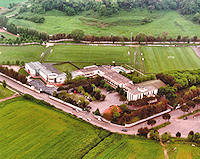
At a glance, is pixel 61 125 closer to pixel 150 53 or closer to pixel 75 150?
pixel 75 150

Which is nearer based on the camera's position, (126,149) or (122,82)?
(126,149)

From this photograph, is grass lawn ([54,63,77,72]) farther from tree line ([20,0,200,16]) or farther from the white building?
tree line ([20,0,200,16])

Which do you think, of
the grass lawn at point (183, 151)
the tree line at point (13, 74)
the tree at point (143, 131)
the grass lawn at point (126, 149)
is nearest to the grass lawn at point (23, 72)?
the tree line at point (13, 74)

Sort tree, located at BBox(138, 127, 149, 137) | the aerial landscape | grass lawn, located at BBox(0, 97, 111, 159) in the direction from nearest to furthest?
grass lawn, located at BBox(0, 97, 111, 159) → the aerial landscape → tree, located at BBox(138, 127, 149, 137)

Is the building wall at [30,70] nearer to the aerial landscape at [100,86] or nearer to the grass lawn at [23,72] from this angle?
the aerial landscape at [100,86]

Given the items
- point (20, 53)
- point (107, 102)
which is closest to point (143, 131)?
point (107, 102)

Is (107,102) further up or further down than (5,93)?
further down

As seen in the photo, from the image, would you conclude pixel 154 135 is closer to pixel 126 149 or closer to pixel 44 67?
pixel 126 149

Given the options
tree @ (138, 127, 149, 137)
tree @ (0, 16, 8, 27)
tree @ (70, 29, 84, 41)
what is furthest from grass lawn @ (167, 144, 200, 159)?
tree @ (0, 16, 8, 27)
